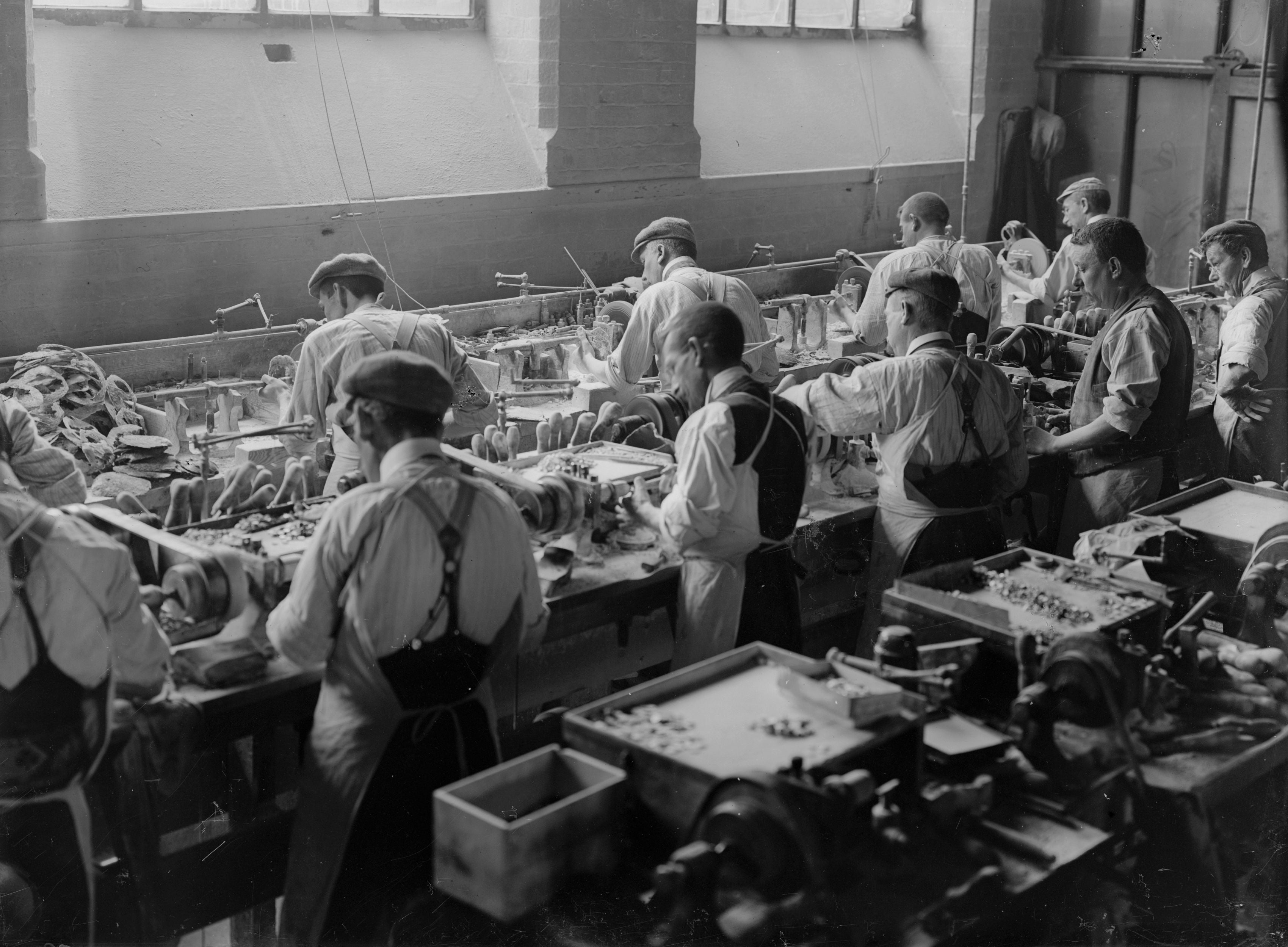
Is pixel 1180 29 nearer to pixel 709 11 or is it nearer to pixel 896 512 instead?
pixel 709 11

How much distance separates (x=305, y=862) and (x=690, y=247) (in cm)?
404

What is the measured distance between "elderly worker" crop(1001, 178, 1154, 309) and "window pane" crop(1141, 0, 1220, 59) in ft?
6.34

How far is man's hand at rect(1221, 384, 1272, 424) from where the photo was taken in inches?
267

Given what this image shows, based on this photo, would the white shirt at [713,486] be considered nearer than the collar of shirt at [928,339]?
Yes

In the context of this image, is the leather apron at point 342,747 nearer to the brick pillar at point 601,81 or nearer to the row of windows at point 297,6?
the row of windows at point 297,6

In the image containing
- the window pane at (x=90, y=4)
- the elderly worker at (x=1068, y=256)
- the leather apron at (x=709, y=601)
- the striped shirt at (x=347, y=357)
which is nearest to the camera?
the leather apron at (x=709, y=601)

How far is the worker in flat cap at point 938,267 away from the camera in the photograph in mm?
7832

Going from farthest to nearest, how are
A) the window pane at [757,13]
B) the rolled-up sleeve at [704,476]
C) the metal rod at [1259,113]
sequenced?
the window pane at [757,13] < the metal rod at [1259,113] < the rolled-up sleeve at [704,476]

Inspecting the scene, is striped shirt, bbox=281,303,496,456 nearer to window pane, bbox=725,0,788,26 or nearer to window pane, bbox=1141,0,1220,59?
window pane, bbox=725,0,788,26

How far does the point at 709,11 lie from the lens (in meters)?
10.8

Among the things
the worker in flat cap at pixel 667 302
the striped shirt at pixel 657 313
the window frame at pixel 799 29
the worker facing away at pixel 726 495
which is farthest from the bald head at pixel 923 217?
the worker facing away at pixel 726 495

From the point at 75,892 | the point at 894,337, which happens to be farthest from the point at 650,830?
the point at 894,337

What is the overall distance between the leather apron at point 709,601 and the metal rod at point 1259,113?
6.27 m

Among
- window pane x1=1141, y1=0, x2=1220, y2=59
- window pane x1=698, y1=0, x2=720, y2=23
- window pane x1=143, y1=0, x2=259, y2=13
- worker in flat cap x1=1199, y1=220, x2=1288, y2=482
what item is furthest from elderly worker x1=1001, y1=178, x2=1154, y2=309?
window pane x1=143, y1=0, x2=259, y2=13
